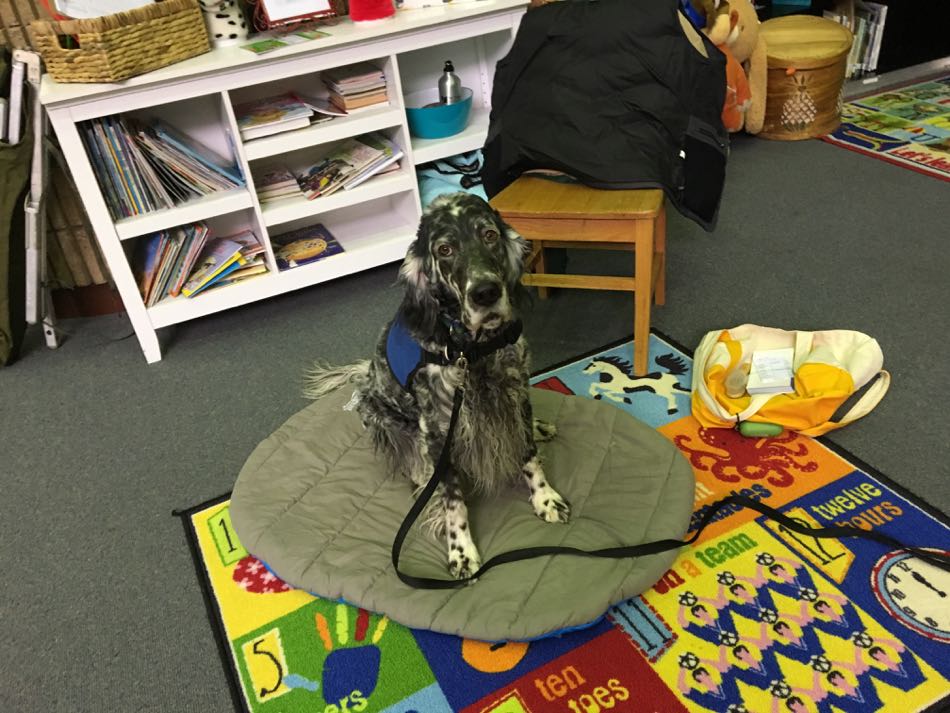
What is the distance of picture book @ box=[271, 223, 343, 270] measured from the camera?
2854 mm

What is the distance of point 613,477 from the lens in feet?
6.15

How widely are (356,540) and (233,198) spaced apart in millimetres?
1422

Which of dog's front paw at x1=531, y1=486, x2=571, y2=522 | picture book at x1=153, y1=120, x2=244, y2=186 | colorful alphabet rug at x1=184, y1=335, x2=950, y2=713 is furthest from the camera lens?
picture book at x1=153, y1=120, x2=244, y2=186

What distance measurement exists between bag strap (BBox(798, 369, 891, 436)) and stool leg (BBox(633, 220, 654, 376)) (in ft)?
1.68

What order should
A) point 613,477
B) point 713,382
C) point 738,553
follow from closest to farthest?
point 738,553 → point 613,477 → point 713,382

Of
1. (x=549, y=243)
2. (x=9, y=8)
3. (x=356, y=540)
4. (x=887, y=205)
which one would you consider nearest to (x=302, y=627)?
(x=356, y=540)

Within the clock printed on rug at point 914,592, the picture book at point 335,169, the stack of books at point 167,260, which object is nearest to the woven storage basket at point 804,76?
the picture book at point 335,169

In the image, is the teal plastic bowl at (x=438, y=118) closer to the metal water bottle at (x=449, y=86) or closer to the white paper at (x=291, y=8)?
the metal water bottle at (x=449, y=86)

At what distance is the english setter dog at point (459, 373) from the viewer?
4.94 ft

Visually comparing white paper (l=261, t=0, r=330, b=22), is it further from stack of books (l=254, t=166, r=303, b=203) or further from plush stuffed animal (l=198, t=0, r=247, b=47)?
stack of books (l=254, t=166, r=303, b=203)

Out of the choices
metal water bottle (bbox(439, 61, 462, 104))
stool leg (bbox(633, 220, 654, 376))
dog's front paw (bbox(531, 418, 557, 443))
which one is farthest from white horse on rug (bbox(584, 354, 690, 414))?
metal water bottle (bbox(439, 61, 462, 104))

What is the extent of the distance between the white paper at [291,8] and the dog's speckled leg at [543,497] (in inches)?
72.2

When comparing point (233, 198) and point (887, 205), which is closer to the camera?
point (233, 198)

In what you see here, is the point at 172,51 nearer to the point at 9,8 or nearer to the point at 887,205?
the point at 9,8
